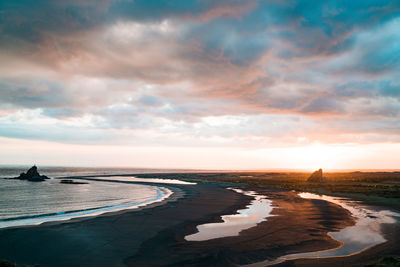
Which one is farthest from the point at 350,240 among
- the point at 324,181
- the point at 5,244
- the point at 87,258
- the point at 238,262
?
the point at 324,181

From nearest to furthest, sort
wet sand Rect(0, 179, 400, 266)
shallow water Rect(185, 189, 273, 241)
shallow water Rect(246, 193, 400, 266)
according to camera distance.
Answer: wet sand Rect(0, 179, 400, 266), shallow water Rect(246, 193, 400, 266), shallow water Rect(185, 189, 273, 241)

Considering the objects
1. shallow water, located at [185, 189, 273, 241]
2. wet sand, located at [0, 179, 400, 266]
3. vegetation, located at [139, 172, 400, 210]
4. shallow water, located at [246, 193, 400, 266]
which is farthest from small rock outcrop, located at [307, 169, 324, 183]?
shallow water, located at [185, 189, 273, 241]

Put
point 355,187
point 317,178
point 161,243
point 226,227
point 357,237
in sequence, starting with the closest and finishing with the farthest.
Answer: point 161,243 < point 357,237 < point 226,227 < point 355,187 < point 317,178

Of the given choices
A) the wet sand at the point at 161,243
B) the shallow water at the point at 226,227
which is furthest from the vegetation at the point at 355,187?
the wet sand at the point at 161,243

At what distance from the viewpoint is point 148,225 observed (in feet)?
69.4

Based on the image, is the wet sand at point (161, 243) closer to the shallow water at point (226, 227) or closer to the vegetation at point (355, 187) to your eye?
the shallow water at point (226, 227)

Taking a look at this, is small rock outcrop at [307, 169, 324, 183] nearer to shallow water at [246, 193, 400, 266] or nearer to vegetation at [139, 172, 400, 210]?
vegetation at [139, 172, 400, 210]

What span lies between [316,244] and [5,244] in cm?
1878

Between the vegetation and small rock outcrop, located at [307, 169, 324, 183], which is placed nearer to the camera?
the vegetation

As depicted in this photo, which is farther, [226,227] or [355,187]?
[355,187]

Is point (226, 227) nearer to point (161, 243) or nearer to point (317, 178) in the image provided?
point (161, 243)

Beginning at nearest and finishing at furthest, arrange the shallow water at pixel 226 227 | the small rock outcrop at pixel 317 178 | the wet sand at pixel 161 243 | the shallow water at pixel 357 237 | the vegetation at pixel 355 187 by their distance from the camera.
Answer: the wet sand at pixel 161 243
the shallow water at pixel 357 237
the shallow water at pixel 226 227
the vegetation at pixel 355 187
the small rock outcrop at pixel 317 178

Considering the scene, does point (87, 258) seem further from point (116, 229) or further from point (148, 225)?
point (148, 225)

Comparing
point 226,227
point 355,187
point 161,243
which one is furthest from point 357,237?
point 355,187
